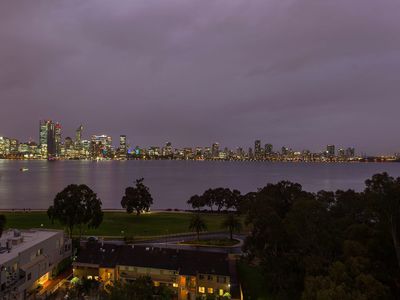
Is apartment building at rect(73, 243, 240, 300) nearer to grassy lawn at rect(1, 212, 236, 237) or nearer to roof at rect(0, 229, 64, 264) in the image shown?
roof at rect(0, 229, 64, 264)

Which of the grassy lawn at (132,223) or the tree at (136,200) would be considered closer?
the grassy lawn at (132,223)

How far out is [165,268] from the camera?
3506 centimetres

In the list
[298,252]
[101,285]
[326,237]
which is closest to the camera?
[326,237]

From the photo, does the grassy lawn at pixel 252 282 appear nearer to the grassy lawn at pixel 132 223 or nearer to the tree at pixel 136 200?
the grassy lawn at pixel 132 223

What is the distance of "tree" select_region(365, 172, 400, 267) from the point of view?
2461 cm

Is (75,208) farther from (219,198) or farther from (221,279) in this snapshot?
(219,198)

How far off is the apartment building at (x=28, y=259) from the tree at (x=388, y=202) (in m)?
28.1

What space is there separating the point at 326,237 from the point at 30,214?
2447 inches

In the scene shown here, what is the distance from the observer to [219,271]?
34406mm

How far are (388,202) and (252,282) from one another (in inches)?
663

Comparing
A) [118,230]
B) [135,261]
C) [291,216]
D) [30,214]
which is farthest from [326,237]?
[30,214]

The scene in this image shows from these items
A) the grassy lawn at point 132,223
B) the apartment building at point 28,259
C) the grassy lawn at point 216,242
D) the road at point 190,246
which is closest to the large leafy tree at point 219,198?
the grassy lawn at point 132,223

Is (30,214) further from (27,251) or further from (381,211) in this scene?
(381,211)

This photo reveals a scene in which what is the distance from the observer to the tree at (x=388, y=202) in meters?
24.6
